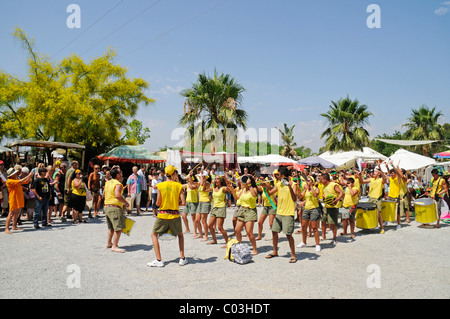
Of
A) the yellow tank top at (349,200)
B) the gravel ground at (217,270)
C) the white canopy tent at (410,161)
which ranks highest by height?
the white canopy tent at (410,161)

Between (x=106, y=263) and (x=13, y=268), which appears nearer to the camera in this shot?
(x=13, y=268)

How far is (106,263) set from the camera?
18.5 feet

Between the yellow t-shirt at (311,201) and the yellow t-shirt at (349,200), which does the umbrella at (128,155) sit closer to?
the yellow t-shirt at (349,200)

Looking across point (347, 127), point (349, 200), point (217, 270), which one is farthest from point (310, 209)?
point (347, 127)

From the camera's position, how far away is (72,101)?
1825 cm

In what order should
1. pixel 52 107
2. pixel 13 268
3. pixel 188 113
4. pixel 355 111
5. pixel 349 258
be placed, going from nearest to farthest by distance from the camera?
pixel 13 268 → pixel 349 258 → pixel 52 107 → pixel 188 113 → pixel 355 111

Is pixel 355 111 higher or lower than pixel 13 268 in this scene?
higher

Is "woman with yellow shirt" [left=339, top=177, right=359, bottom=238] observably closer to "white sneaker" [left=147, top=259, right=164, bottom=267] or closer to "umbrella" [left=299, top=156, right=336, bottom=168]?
"white sneaker" [left=147, top=259, right=164, bottom=267]

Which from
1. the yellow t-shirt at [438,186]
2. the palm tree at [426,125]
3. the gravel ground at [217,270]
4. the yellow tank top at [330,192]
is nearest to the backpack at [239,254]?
the gravel ground at [217,270]

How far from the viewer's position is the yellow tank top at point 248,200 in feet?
21.0

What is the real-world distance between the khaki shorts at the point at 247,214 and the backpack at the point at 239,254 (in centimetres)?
55
